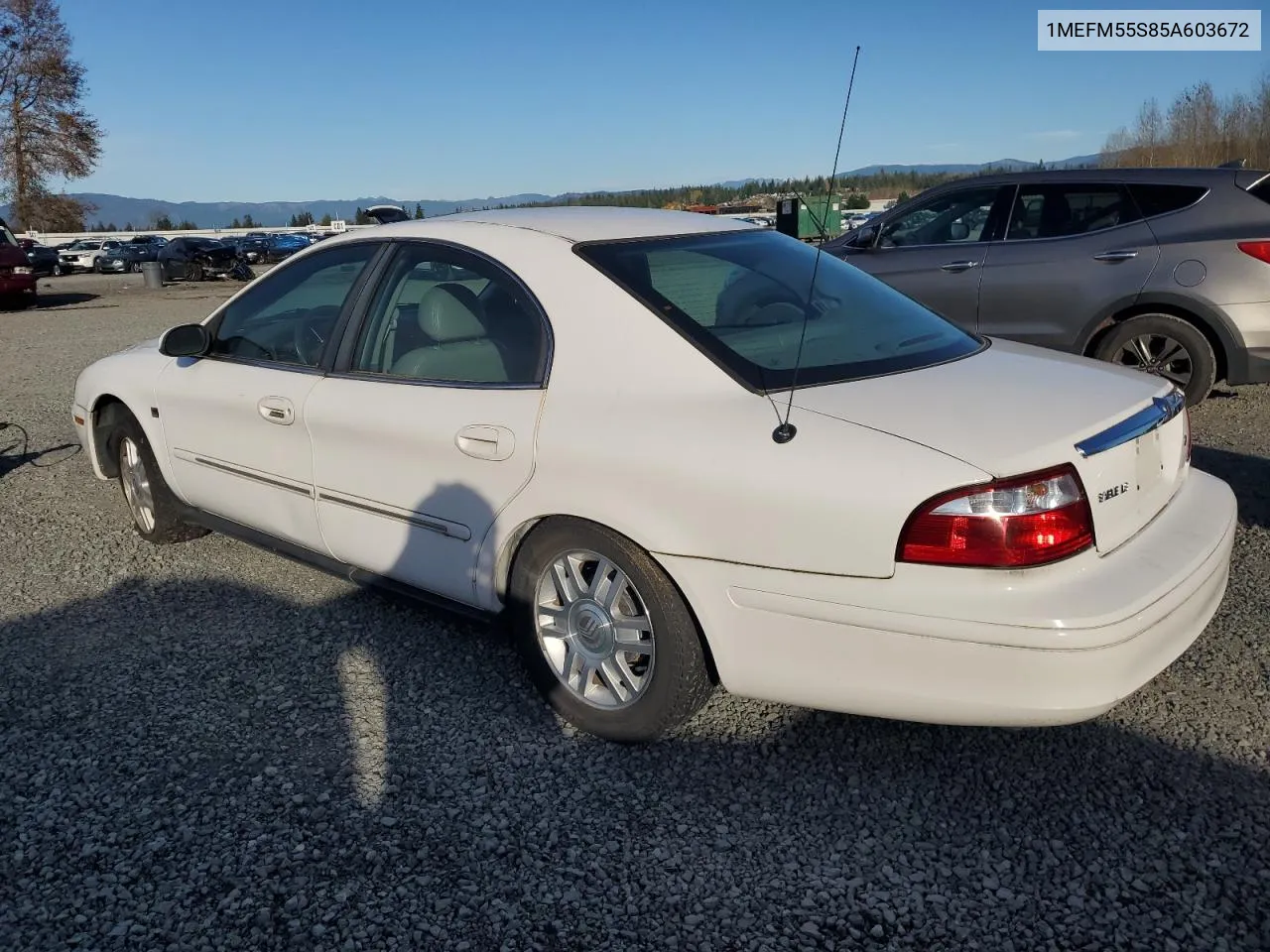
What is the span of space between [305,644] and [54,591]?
1516mm

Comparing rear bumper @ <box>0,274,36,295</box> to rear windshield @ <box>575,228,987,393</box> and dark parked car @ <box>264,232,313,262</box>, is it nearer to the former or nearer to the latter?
dark parked car @ <box>264,232,313,262</box>

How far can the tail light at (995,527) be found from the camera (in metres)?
2.42

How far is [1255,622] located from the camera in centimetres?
373

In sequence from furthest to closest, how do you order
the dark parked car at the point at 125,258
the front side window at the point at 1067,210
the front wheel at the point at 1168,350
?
1. the dark parked car at the point at 125,258
2. the front side window at the point at 1067,210
3. the front wheel at the point at 1168,350

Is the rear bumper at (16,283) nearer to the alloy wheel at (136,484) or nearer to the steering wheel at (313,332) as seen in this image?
the alloy wheel at (136,484)

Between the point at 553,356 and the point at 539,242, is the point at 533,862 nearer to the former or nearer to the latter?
the point at 553,356

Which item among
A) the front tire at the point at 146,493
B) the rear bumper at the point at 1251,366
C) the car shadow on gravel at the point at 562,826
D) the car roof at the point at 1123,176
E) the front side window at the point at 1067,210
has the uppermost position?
the car roof at the point at 1123,176

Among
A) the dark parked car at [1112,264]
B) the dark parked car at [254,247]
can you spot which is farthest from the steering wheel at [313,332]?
the dark parked car at [254,247]

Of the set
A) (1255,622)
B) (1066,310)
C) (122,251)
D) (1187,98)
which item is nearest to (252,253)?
(122,251)

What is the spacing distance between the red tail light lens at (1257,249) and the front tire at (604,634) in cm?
535

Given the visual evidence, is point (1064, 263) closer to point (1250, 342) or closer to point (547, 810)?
point (1250, 342)

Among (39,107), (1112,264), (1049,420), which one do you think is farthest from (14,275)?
(39,107)

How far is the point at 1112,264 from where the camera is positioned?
6.84 meters

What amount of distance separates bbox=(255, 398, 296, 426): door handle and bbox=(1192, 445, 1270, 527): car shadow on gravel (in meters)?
4.17
